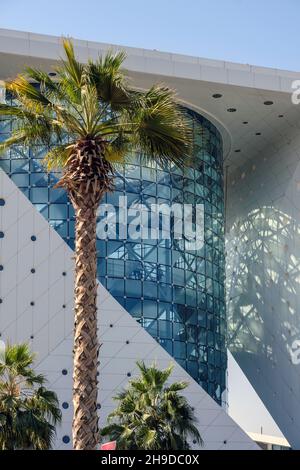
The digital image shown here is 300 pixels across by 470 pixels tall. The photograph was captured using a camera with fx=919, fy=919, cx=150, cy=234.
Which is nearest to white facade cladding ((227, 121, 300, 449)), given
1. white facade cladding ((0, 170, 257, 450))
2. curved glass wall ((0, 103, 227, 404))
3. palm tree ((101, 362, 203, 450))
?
curved glass wall ((0, 103, 227, 404))

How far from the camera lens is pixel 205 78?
3644 cm

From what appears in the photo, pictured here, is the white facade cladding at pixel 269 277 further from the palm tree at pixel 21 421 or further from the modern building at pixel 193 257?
the palm tree at pixel 21 421

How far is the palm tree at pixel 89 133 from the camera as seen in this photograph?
14844mm

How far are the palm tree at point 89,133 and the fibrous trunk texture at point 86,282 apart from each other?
0.02 m

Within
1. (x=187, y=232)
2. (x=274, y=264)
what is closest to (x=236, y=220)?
(x=274, y=264)

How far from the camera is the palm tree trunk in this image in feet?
46.8

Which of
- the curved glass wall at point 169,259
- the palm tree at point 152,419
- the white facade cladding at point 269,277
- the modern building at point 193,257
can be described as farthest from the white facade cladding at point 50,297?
the palm tree at point 152,419

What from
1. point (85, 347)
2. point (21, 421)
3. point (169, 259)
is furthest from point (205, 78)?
point (85, 347)

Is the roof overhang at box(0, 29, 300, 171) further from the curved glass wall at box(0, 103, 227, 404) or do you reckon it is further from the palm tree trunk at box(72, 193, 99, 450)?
the palm tree trunk at box(72, 193, 99, 450)

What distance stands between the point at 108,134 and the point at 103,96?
0.68m

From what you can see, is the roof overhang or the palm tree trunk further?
the roof overhang

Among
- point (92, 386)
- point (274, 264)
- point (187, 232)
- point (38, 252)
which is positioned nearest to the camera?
point (92, 386)
